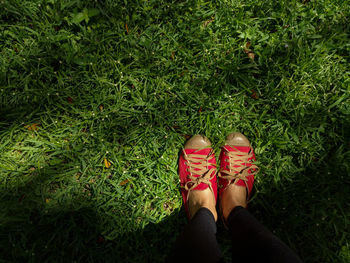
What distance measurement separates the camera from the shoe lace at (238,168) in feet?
7.14

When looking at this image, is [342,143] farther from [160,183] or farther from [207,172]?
[160,183]

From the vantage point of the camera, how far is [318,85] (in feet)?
7.25

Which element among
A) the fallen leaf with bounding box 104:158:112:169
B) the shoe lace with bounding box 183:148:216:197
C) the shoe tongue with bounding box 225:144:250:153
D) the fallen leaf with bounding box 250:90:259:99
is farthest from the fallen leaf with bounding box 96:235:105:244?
the fallen leaf with bounding box 250:90:259:99

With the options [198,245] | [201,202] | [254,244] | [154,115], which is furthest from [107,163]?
[254,244]

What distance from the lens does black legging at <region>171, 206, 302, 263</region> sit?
1.40 meters

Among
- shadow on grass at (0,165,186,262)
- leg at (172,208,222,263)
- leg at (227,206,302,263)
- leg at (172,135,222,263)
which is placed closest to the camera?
leg at (227,206,302,263)

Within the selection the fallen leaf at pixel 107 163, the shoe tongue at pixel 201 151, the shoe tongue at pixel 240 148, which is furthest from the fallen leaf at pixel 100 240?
the shoe tongue at pixel 240 148

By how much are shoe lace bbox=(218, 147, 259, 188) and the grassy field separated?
11 cm

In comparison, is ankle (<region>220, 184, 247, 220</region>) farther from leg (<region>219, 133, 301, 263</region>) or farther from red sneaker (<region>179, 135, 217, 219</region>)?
red sneaker (<region>179, 135, 217, 219</region>)

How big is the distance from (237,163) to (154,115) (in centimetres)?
97

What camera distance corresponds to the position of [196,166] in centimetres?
222

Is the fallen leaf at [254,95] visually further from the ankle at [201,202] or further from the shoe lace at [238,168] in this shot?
the ankle at [201,202]

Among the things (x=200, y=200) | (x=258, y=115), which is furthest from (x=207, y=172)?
(x=258, y=115)

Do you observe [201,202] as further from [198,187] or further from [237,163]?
[237,163]
